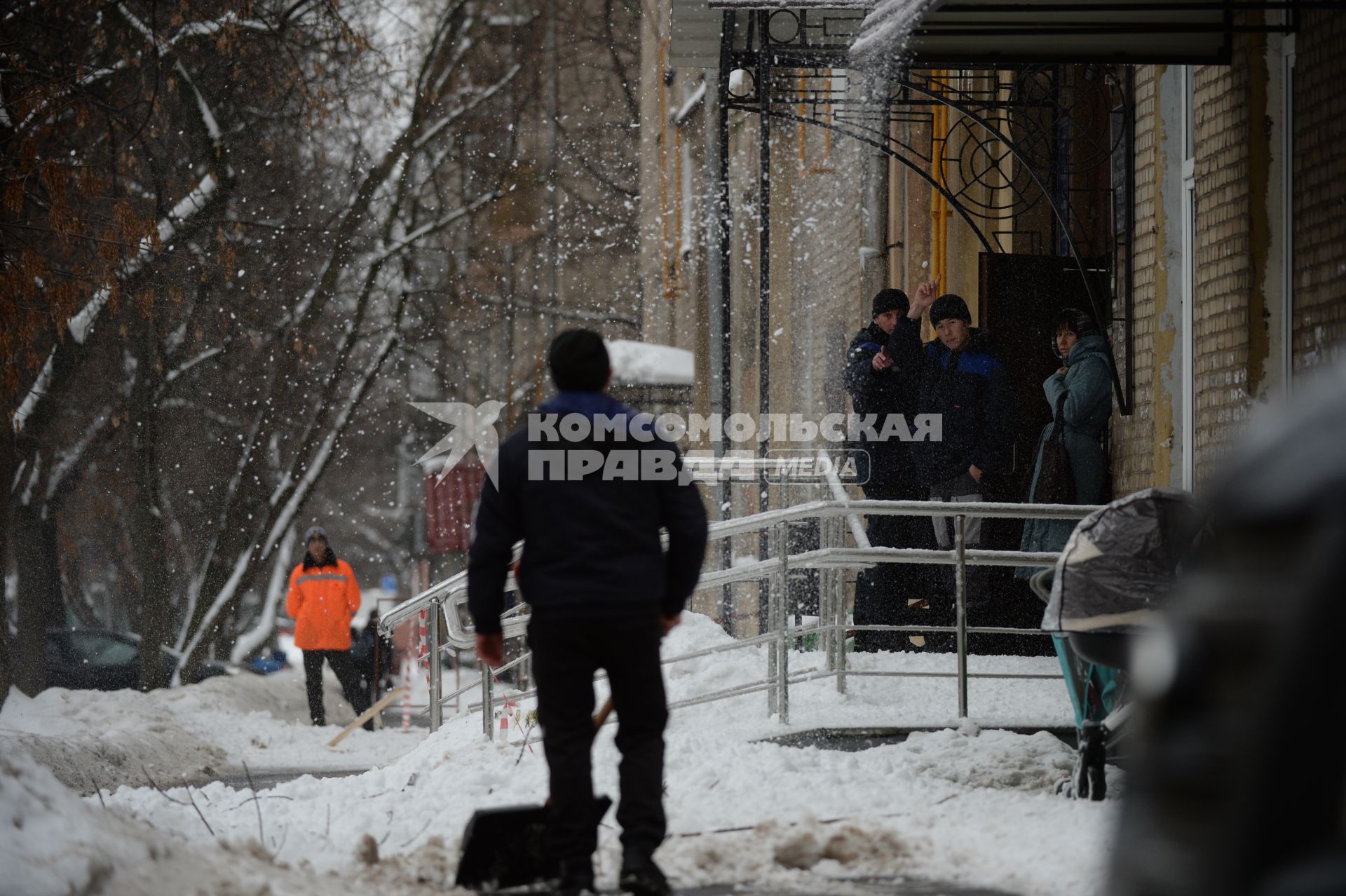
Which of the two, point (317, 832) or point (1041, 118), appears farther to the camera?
point (1041, 118)

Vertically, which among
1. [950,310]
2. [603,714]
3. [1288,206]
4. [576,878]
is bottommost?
[576,878]

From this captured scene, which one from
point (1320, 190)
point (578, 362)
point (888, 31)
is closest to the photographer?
point (578, 362)

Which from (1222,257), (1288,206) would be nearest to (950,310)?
(1222,257)

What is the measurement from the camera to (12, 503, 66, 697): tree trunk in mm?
19531

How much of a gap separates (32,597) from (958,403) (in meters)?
15.1

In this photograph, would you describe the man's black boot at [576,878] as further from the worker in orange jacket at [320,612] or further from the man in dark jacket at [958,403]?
the worker in orange jacket at [320,612]

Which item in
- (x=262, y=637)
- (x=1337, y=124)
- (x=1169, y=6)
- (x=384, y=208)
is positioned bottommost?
(x=262, y=637)

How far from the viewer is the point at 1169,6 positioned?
25.3ft

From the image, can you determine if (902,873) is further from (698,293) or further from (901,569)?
(698,293)

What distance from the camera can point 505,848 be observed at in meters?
4.88

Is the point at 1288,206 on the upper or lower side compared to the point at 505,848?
upper

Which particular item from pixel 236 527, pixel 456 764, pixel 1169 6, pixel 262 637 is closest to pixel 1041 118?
pixel 1169 6

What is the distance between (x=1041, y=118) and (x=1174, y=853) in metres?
10.1

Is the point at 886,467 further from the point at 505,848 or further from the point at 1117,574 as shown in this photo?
the point at 505,848
